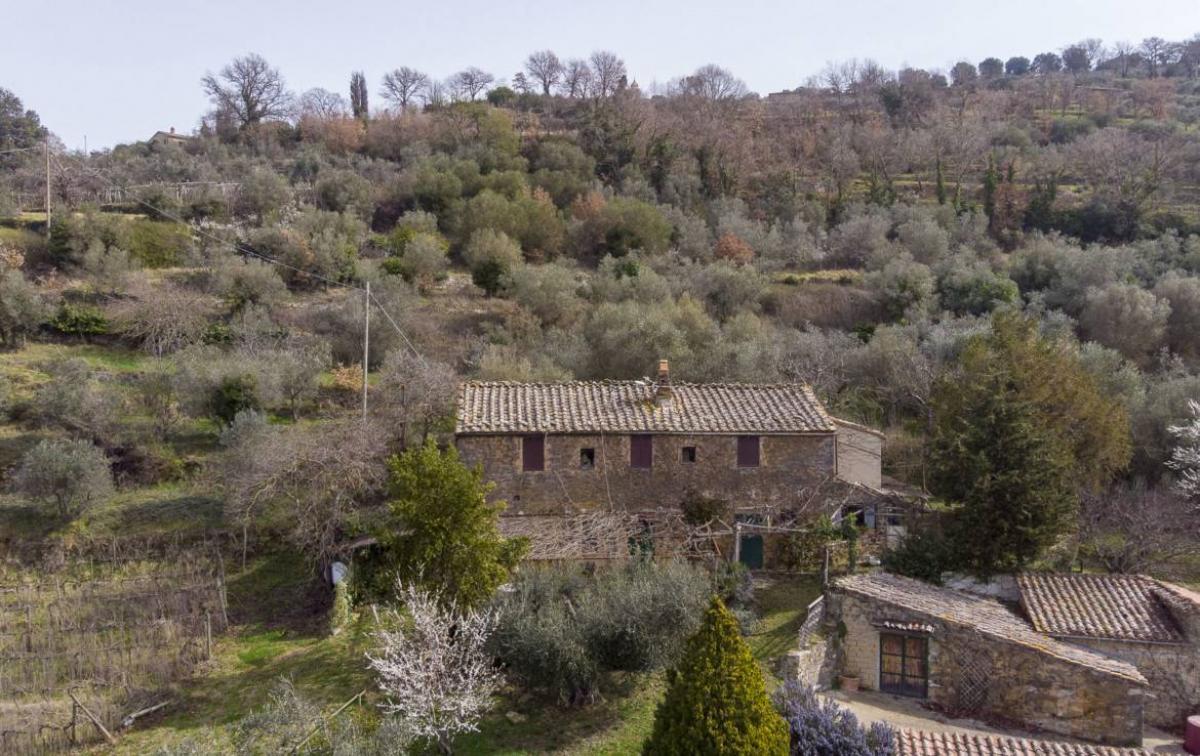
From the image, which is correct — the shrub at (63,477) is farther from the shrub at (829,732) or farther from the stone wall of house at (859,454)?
the stone wall of house at (859,454)

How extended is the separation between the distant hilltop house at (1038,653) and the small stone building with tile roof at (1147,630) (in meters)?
0.02

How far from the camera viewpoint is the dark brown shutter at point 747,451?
19.7 meters

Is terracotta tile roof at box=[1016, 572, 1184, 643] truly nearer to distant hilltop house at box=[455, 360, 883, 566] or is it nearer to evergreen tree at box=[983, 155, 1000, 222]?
distant hilltop house at box=[455, 360, 883, 566]

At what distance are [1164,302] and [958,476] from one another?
17.9 metres

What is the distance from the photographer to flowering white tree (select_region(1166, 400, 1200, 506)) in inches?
774

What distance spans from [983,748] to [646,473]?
31.0 ft

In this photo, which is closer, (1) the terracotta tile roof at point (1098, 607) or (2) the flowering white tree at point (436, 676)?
(2) the flowering white tree at point (436, 676)

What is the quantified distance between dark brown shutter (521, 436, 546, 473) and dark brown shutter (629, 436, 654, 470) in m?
1.89

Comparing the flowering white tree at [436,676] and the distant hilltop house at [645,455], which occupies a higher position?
the distant hilltop house at [645,455]

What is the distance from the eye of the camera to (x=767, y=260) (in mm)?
41469

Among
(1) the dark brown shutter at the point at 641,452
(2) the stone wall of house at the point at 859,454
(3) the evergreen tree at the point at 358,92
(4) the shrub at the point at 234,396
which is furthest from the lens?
(3) the evergreen tree at the point at 358,92

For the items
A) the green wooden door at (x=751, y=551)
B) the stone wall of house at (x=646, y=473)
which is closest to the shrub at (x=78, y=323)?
the stone wall of house at (x=646, y=473)

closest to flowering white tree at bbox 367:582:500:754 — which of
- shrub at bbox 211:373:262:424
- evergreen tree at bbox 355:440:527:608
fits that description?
evergreen tree at bbox 355:440:527:608

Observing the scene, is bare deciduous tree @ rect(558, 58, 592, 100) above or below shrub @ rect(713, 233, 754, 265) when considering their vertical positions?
above
